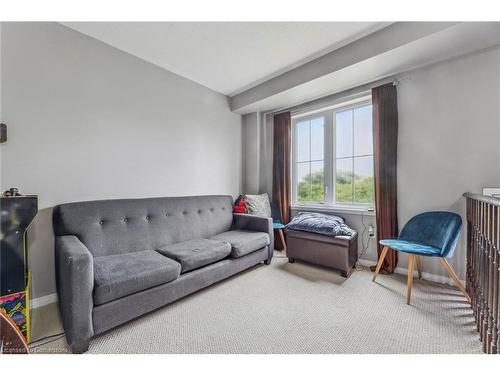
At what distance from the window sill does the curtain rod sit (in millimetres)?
1479

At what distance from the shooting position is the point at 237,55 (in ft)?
7.80

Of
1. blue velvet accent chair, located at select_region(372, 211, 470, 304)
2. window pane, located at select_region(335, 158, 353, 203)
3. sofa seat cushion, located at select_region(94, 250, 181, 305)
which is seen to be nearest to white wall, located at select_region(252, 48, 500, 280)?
blue velvet accent chair, located at select_region(372, 211, 470, 304)

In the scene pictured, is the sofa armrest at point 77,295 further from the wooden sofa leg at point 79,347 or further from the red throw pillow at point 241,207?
the red throw pillow at point 241,207

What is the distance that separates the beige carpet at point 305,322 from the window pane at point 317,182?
1.33 meters

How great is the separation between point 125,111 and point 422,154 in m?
3.25

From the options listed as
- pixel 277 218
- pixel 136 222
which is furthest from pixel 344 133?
pixel 136 222

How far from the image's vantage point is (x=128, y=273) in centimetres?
151

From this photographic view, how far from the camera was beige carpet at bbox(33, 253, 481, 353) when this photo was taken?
1339mm

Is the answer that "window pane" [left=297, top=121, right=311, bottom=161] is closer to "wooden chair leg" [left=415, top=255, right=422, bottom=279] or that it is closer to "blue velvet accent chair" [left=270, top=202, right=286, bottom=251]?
"blue velvet accent chair" [left=270, top=202, right=286, bottom=251]

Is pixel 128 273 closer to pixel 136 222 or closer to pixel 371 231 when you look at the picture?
pixel 136 222

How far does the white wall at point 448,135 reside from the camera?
1.96 meters
